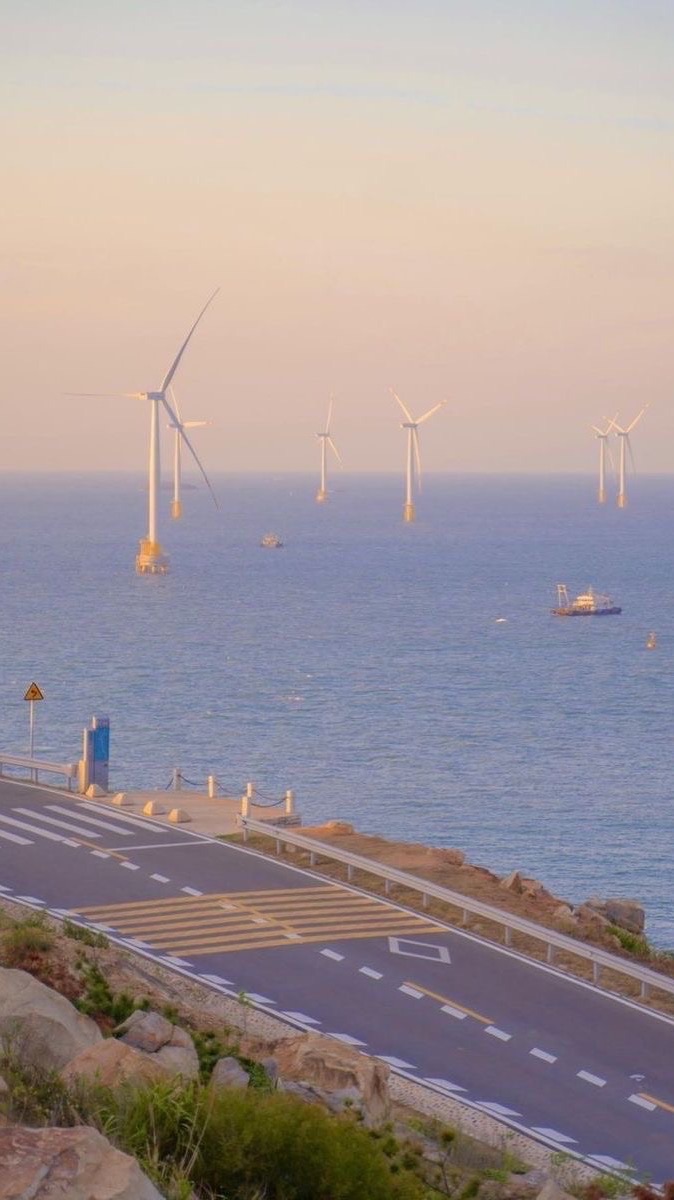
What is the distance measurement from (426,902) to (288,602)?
382ft

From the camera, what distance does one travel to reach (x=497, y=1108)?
18.8 meters

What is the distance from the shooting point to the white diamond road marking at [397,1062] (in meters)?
19.8

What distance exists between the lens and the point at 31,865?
96.7 ft

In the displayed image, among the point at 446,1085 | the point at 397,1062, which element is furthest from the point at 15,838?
the point at 446,1085

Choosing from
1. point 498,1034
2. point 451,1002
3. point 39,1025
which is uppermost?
point 39,1025

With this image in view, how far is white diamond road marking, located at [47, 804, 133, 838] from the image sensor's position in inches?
1300

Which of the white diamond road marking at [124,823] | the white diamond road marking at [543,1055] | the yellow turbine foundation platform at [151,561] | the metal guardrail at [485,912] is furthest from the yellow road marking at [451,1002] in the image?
the yellow turbine foundation platform at [151,561]

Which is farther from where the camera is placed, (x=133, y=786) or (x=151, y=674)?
(x=151, y=674)

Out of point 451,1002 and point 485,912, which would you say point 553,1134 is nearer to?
point 451,1002

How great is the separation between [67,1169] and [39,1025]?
448 cm

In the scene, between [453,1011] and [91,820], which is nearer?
[453,1011]

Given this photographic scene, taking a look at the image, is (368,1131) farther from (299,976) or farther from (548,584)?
(548,584)

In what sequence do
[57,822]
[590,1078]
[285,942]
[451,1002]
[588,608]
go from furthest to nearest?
[588,608], [57,822], [285,942], [451,1002], [590,1078]

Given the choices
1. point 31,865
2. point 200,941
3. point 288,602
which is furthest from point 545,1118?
point 288,602
